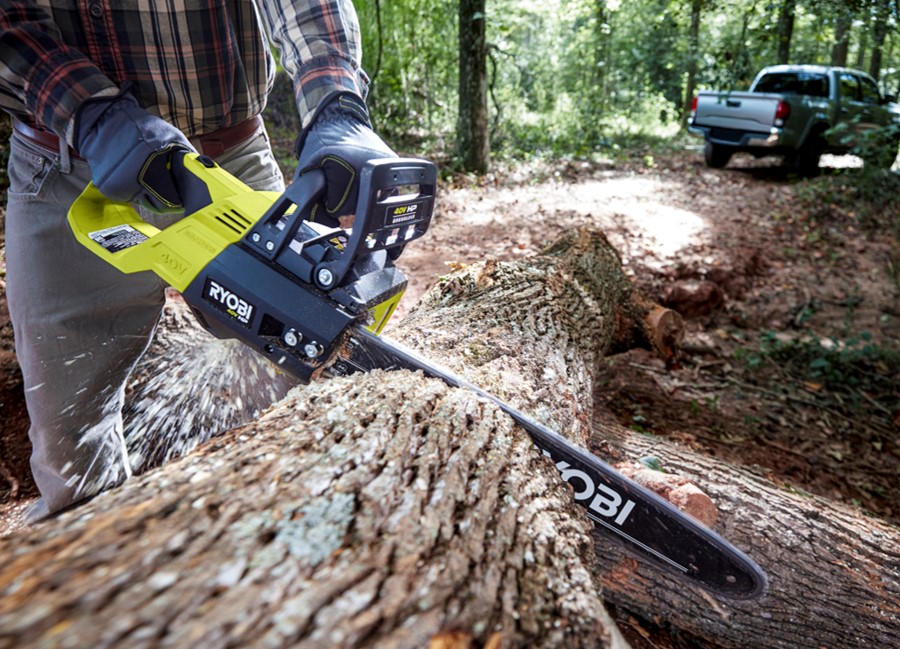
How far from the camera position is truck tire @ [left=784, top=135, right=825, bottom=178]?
8.94m

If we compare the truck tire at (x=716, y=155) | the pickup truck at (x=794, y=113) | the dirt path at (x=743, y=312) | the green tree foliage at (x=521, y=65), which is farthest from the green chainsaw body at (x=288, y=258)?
the truck tire at (x=716, y=155)

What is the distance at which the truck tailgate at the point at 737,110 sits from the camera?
8.87 metres

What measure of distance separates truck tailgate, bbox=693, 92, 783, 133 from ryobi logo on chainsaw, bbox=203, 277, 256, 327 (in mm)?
9601

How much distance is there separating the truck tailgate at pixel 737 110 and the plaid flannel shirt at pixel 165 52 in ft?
29.3

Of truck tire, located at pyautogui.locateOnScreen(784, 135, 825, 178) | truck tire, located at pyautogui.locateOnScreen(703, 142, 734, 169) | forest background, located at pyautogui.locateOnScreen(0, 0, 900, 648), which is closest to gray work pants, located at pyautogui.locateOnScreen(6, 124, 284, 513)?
forest background, located at pyautogui.locateOnScreen(0, 0, 900, 648)

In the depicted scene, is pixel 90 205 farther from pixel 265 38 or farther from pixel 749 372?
pixel 749 372

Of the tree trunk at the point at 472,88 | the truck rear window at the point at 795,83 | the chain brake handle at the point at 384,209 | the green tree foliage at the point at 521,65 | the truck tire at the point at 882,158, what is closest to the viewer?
the chain brake handle at the point at 384,209

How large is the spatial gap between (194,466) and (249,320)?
21.3 inches

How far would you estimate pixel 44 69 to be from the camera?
1.61 meters

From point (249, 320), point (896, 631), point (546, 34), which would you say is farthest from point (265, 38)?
point (546, 34)

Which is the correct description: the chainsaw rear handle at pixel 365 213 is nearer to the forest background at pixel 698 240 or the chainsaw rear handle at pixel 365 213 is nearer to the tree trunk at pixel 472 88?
the forest background at pixel 698 240

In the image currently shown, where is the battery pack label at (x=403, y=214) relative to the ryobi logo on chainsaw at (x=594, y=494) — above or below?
above

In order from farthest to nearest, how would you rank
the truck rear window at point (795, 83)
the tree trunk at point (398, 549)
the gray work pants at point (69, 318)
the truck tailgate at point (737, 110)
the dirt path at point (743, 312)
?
the truck rear window at point (795, 83) < the truck tailgate at point (737, 110) < the dirt path at point (743, 312) < the gray work pants at point (69, 318) < the tree trunk at point (398, 549)

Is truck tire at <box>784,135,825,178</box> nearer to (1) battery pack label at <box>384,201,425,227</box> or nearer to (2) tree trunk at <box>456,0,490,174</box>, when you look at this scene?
(2) tree trunk at <box>456,0,490,174</box>
